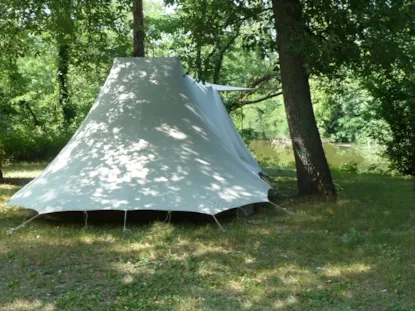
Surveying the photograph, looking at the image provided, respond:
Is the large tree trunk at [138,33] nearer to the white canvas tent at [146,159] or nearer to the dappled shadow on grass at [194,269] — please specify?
the white canvas tent at [146,159]

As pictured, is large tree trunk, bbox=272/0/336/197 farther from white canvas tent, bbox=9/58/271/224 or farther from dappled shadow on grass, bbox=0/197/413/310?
dappled shadow on grass, bbox=0/197/413/310

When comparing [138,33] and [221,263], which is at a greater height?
[138,33]

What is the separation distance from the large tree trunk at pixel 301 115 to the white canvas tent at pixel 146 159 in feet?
2.88

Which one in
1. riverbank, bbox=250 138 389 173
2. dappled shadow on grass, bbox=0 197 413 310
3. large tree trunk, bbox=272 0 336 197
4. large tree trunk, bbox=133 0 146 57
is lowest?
dappled shadow on grass, bbox=0 197 413 310

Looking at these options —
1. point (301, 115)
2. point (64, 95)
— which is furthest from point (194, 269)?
point (64, 95)

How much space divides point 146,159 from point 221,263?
2515 mm

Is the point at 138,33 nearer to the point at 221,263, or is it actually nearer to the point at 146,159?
the point at 146,159

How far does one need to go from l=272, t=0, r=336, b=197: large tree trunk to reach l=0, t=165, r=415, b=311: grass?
2.01 feet

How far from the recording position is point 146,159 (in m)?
7.16

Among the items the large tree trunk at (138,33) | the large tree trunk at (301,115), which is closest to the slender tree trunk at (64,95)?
the large tree trunk at (138,33)

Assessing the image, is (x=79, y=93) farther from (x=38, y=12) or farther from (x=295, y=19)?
(x=295, y=19)

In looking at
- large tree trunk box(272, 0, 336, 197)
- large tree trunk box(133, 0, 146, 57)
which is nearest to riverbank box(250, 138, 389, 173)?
large tree trunk box(272, 0, 336, 197)

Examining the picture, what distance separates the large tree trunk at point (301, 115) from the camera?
25.6 feet

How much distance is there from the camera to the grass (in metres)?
4.09
